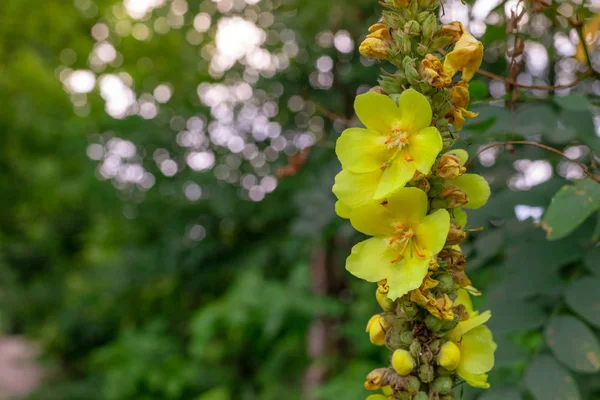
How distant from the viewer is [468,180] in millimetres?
648

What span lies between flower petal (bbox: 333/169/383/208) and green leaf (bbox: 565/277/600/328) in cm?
53

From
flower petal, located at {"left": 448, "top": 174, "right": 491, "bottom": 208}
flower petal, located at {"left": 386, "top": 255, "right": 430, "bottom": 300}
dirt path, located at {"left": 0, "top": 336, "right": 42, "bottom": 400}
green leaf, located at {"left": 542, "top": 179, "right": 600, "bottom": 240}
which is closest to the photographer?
flower petal, located at {"left": 386, "top": 255, "right": 430, "bottom": 300}

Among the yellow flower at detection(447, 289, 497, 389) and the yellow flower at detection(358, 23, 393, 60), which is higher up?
the yellow flower at detection(358, 23, 393, 60)

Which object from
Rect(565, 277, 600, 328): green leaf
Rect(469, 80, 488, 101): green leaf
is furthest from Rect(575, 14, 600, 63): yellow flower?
Rect(565, 277, 600, 328): green leaf

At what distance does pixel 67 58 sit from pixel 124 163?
12.7ft

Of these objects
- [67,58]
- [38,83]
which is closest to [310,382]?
[38,83]

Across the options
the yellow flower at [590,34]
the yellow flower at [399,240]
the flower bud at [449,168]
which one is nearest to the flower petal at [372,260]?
the yellow flower at [399,240]

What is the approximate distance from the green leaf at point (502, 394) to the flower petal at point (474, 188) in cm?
40

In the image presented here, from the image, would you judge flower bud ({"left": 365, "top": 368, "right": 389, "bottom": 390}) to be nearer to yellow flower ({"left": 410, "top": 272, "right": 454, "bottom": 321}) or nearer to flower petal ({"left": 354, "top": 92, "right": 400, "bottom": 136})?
yellow flower ({"left": 410, "top": 272, "right": 454, "bottom": 321})

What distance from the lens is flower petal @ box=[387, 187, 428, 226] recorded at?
566mm

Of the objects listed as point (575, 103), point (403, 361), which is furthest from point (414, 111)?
point (575, 103)

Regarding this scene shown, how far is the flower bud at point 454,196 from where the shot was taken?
581mm

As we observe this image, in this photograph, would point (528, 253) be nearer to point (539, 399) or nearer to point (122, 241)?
point (539, 399)

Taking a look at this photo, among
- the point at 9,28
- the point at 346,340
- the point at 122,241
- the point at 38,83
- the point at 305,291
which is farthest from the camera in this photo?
the point at 9,28
